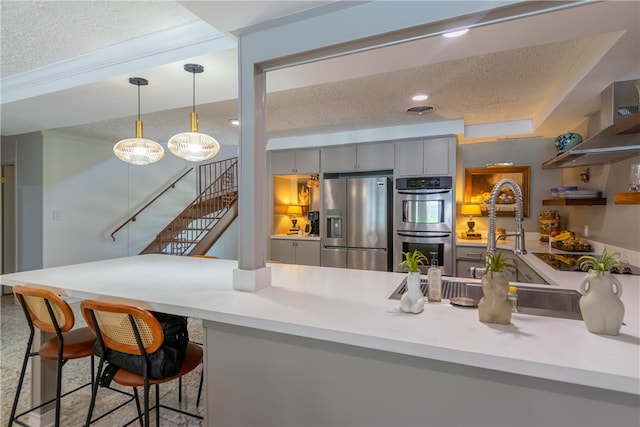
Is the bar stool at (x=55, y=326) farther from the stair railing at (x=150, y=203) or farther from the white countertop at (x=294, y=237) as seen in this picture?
the stair railing at (x=150, y=203)

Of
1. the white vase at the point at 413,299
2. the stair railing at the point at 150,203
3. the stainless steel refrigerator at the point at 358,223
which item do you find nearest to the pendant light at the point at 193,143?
the white vase at the point at 413,299

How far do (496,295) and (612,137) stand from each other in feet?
5.50

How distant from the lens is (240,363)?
137 centimetres

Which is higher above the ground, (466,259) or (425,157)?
(425,157)

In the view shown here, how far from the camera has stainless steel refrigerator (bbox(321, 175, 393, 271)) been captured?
4336 millimetres

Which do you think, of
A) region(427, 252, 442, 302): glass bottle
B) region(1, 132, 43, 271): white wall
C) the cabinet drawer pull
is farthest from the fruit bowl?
region(1, 132, 43, 271): white wall

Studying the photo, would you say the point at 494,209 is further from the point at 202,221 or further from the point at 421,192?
the point at 202,221

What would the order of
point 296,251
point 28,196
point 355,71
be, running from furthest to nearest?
point 296,251 → point 28,196 → point 355,71

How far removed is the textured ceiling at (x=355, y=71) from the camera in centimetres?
163

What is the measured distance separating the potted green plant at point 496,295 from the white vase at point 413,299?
22cm

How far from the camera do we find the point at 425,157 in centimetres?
414

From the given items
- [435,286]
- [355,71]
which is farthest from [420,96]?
[435,286]

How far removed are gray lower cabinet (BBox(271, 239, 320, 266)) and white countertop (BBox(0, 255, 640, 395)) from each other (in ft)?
8.47

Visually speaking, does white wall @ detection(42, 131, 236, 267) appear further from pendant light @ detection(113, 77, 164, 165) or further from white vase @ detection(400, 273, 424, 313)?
white vase @ detection(400, 273, 424, 313)
